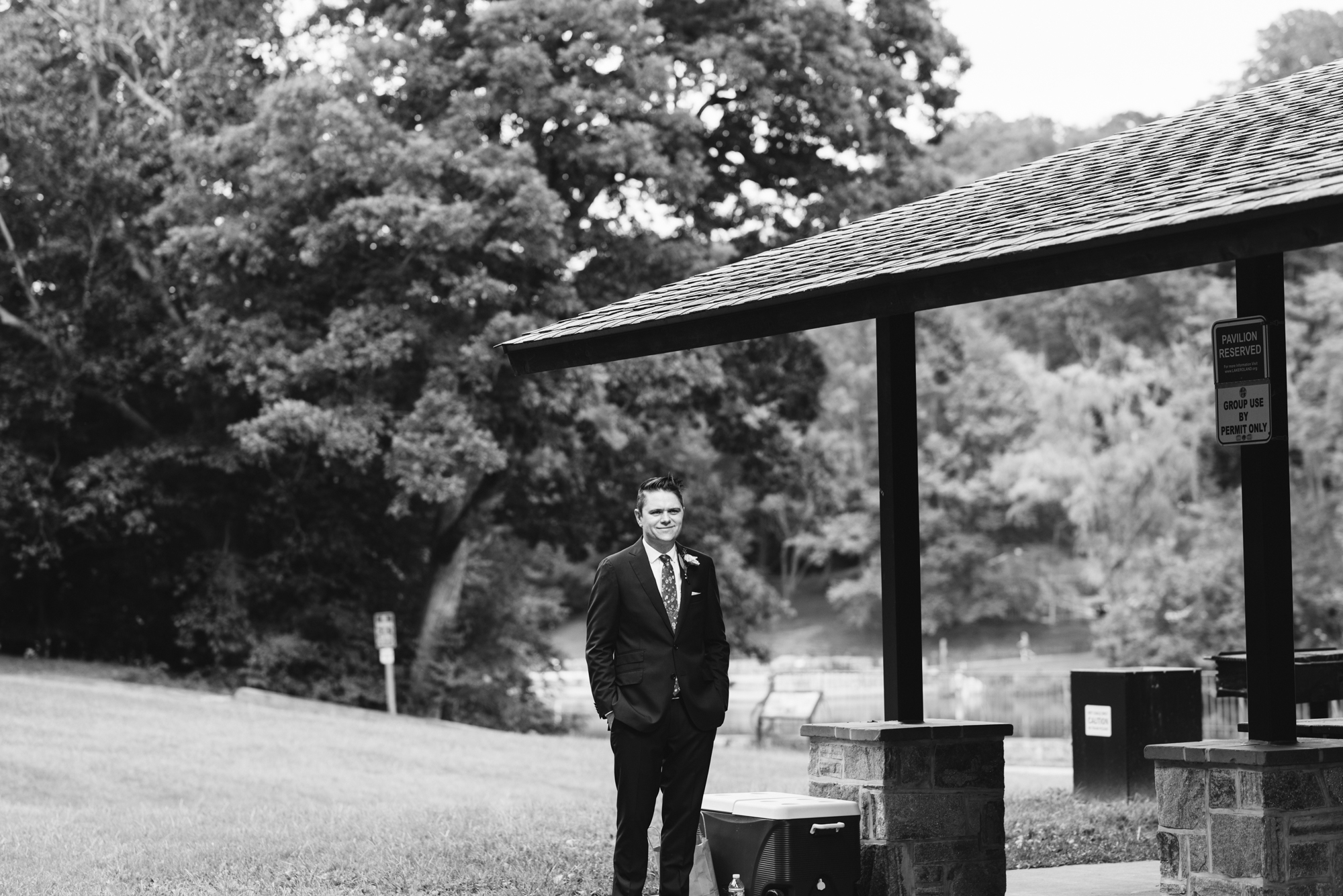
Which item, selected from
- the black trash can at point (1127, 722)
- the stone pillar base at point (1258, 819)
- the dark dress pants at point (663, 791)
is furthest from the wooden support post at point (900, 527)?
the black trash can at point (1127, 722)

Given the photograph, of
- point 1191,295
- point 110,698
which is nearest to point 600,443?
point 110,698

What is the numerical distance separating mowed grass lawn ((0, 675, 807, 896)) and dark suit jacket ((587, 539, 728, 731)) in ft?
6.86

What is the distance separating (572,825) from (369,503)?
51.9 feet

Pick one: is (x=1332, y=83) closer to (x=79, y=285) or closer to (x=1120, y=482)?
(x=79, y=285)

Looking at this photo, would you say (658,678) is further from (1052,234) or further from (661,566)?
Answer: (1052,234)

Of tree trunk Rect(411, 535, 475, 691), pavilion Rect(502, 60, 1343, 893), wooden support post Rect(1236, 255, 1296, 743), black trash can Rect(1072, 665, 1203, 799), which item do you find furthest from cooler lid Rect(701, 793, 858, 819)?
tree trunk Rect(411, 535, 475, 691)

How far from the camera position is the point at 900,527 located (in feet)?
26.5

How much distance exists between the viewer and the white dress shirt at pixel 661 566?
731cm

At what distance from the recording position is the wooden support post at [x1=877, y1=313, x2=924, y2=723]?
26.3 feet

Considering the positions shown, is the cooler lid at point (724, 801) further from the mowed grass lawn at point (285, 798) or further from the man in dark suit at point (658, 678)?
the mowed grass lawn at point (285, 798)

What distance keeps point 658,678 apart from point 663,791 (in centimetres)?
58

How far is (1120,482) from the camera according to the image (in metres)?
41.1

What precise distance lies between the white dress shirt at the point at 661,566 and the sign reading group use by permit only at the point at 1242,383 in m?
2.33

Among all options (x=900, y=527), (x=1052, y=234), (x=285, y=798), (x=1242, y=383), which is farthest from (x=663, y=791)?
(x=285, y=798)
